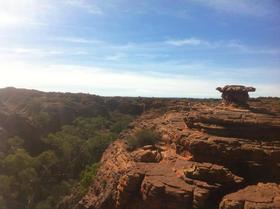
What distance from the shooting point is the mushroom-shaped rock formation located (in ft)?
101

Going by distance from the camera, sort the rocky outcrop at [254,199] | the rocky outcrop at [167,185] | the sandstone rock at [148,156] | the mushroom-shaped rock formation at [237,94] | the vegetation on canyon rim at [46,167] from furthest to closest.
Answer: the vegetation on canyon rim at [46,167], the mushroom-shaped rock formation at [237,94], the sandstone rock at [148,156], the rocky outcrop at [167,185], the rocky outcrop at [254,199]

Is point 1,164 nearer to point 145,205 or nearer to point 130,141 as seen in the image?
point 130,141

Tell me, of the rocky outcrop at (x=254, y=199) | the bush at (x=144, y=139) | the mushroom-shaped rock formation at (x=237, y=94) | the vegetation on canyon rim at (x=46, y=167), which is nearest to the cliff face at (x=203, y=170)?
the rocky outcrop at (x=254, y=199)

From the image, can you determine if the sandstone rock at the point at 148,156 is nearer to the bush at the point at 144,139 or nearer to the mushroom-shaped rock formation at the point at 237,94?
the bush at the point at 144,139

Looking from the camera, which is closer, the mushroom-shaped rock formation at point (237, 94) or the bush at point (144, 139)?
the bush at point (144, 139)

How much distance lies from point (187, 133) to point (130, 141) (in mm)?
5872

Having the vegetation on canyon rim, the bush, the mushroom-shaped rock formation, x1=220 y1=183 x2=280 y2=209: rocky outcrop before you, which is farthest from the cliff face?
the vegetation on canyon rim

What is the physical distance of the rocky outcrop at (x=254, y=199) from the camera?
14.8 meters

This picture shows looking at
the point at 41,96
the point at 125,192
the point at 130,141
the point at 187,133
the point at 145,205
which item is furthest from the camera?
the point at 41,96

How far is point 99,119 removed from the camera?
8312 centimetres

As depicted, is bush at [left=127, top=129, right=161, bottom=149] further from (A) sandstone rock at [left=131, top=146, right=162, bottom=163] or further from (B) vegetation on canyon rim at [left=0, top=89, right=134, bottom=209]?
(B) vegetation on canyon rim at [left=0, top=89, right=134, bottom=209]

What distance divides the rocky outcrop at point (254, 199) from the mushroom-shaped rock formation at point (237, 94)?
48.8 feet

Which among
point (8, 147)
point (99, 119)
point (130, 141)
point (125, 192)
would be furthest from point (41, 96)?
point (125, 192)

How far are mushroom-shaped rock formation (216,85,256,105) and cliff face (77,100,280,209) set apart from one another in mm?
6140
